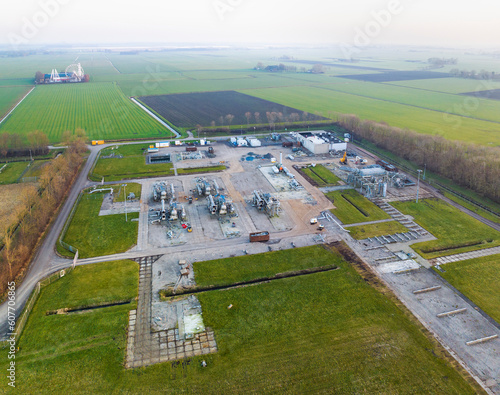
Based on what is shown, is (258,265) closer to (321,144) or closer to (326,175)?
(326,175)

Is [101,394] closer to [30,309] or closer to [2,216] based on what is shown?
[30,309]

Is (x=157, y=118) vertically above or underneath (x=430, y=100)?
above

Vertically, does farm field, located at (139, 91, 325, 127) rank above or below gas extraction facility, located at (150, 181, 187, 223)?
above

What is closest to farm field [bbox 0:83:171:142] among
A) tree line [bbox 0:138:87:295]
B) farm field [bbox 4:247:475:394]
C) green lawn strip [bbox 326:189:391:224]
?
tree line [bbox 0:138:87:295]

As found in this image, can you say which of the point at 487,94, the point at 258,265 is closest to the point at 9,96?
the point at 258,265

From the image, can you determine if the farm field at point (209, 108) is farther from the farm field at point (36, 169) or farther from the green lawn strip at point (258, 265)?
the green lawn strip at point (258, 265)

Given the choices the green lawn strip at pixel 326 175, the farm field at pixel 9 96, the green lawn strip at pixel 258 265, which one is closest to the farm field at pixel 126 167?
the green lawn strip at pixel 326 175

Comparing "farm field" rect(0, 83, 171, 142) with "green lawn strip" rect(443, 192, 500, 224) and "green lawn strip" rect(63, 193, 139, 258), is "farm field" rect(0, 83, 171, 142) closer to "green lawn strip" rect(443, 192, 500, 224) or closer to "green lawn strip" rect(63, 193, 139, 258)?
"green lawn strip" rect(63, 193, 139, 258)
